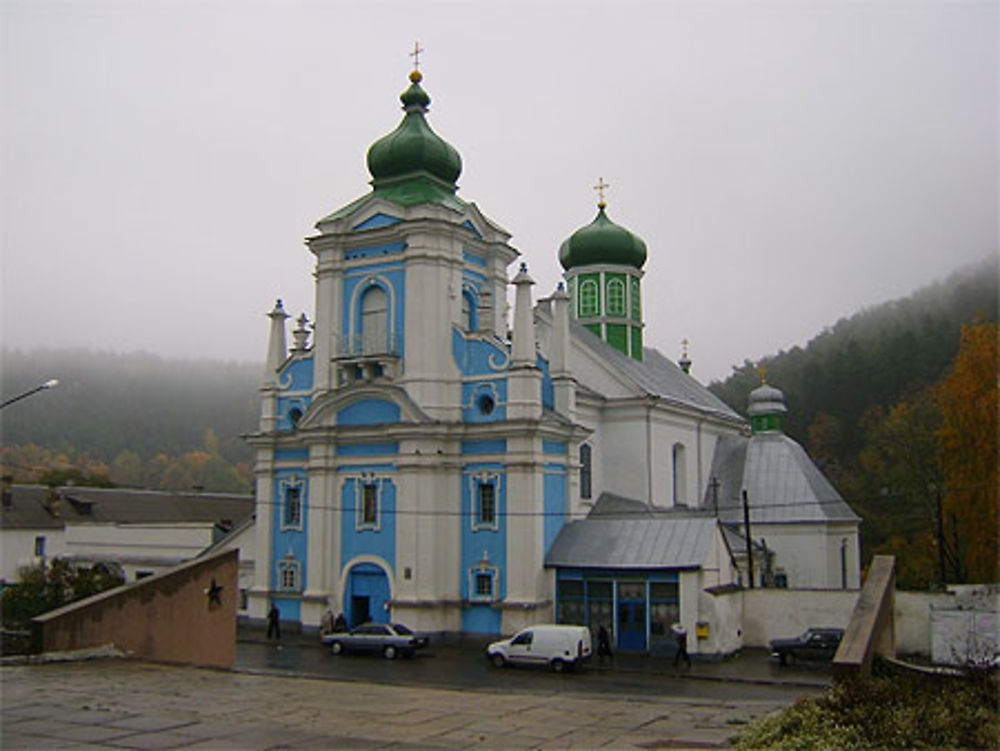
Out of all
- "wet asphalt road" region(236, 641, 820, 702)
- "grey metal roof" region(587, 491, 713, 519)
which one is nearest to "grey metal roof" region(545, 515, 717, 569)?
"wet asphalt road" region(236, 641, 820, 702)

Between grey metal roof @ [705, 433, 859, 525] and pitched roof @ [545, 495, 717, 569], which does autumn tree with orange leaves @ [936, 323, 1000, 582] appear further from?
pitched roof @ [545, 495, 717, 569]

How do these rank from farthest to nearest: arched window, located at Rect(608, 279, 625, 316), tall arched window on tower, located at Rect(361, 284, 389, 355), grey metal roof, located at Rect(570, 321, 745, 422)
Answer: arched window, located at Rect(608, 279, 625, 316), grey metal roof, located at Rect(570, 321, 745, 422), tall arched window on tower, located at Rect(361, 284, 389, 355)

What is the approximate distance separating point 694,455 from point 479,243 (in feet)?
44.5

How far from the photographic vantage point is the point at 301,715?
48.9 ft

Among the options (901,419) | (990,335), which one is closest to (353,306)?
(990,335)

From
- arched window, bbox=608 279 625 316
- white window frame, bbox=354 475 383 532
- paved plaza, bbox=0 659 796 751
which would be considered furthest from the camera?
arched window, bbox=608 279 625 316

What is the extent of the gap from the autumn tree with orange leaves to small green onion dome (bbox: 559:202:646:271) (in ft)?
50.4

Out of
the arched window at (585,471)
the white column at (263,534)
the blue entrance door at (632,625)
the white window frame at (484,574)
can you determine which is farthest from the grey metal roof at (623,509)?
the white column at (263,534)

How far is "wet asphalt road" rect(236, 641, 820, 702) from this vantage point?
2286 centimetres

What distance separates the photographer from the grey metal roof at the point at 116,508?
2088 inches

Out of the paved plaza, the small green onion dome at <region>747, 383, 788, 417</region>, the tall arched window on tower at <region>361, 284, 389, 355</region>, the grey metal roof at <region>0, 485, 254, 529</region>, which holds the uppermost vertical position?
the tall arched window on tower at <region>361, 284, 389, 355</region>

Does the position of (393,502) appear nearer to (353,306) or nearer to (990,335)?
(353,306)

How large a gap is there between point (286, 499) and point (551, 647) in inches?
503

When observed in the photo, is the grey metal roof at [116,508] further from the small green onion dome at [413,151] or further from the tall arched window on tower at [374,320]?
the small green onion dome at [413,151]
